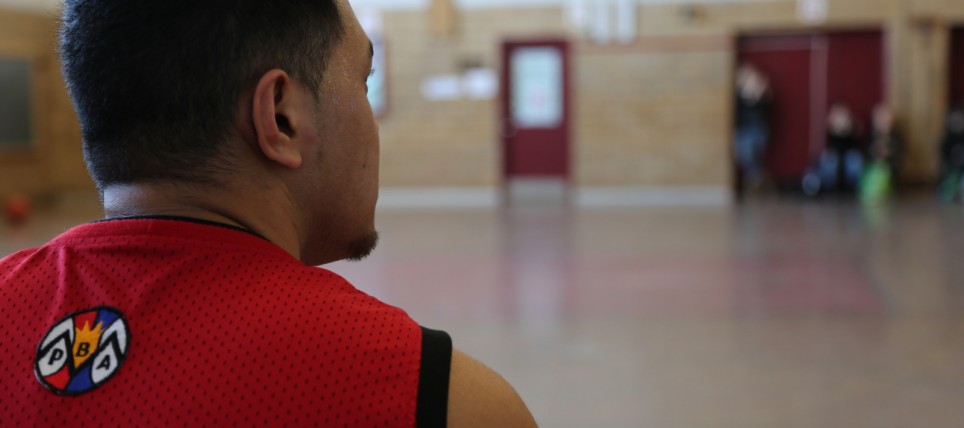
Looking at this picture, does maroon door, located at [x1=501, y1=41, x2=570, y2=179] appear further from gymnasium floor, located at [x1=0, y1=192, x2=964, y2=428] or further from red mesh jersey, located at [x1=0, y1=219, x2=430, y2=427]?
red mesh jersey, located at [x1=0, y1=219, x2=430, y2=427]

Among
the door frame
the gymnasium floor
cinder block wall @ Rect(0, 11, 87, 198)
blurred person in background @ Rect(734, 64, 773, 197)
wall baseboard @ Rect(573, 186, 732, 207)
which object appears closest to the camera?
the gymnasium floor

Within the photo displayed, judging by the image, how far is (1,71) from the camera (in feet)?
45.6

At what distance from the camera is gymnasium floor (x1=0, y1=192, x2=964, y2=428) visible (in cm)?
473

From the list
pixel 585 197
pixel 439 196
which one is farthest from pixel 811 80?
pixel 439 196

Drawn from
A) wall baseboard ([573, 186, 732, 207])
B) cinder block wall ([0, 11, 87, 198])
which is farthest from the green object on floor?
cinder block wall ([0, 11, 87, 198])

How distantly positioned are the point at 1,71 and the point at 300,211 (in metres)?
14.4

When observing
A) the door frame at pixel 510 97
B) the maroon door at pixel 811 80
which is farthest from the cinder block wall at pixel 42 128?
the maroon door at pixel 811 80

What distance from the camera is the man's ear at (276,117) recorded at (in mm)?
831

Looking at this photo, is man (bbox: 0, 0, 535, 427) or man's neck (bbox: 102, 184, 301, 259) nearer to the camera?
man (bbox: 0, 0, 535, 427)

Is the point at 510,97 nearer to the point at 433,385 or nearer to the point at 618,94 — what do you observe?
the point at 618,94

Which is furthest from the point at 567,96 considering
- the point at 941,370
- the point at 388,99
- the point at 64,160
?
the point at 941,370

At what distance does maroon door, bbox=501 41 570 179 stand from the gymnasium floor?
3294mm

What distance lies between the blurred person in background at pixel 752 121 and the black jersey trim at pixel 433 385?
1442 centimetres

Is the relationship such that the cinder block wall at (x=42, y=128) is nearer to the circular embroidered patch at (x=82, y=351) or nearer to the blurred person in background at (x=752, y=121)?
the blurred person in background at (x=752, y=121)
